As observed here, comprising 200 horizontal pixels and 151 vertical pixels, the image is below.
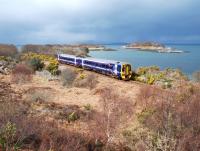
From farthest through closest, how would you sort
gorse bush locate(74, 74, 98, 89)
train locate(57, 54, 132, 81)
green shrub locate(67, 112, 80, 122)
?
train locate(57, 54, 132, 81) → gorse bush locate(74, 74, 98, 89) → green shrub locate(67, 112, 80, 122)

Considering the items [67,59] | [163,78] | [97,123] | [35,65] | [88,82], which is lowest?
[88,82]

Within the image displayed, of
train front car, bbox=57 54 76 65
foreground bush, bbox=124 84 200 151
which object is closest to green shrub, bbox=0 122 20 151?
foreground bush, bbox=124 84 200 151

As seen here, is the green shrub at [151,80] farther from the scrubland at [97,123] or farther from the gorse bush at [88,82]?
the scrubland at [97,123]

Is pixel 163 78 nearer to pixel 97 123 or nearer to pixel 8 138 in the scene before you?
pixel 97 123

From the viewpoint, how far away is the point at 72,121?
23547 millimetres

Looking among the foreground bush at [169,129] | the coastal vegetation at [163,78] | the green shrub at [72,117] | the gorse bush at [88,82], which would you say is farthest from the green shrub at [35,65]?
the foreground bush at [169,129]

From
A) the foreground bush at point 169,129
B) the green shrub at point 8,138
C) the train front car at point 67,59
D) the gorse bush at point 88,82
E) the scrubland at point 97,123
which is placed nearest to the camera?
the green shrub at point 8,138

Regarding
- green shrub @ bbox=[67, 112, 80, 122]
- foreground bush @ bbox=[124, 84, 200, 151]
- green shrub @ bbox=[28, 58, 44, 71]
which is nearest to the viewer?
foreground bush @ bbox=[124, 84, 200, 151]

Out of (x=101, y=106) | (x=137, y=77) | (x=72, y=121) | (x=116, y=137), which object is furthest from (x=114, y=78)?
(x=116, y=137)

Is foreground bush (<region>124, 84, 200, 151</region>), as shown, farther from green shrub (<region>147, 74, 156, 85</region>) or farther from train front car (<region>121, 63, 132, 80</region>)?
train front car (<region>121, 63, 132, 80</region>)

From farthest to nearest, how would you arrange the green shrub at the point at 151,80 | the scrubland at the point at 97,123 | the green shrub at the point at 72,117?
the green shrub at the point at 151,80 < the green shrub at the point at 72,117 < the scrubland at the point at 97,123

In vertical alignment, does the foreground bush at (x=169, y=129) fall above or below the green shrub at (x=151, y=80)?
above

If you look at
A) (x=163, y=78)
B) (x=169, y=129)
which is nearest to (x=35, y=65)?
(x=163, y=78)

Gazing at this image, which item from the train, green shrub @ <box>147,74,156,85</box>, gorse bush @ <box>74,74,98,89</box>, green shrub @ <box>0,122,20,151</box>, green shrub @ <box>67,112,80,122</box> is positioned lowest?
gorse bush @ <box>74,74,98,89</box>
